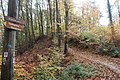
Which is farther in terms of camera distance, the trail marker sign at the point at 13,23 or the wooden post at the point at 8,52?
the wooden post at the point at 8,52

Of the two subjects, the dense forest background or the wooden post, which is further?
the dense forest background

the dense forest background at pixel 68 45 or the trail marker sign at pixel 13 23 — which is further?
the dense forest background at pixel 68 45

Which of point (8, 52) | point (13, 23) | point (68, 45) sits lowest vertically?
point (8, 52)

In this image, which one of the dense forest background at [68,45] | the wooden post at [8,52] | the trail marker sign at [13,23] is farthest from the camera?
the dense forest background at [68,45]

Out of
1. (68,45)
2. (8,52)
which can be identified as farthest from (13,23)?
(68,45)

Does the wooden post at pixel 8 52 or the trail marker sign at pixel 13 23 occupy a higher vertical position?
the trail marker sign at pixel 13 23

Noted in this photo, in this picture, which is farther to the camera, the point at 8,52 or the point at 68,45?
the point at 68,45

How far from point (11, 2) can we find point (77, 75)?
20.5 ft

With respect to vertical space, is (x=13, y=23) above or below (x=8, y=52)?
above

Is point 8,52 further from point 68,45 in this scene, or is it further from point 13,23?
point 68,45

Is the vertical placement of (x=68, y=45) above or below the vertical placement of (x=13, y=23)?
below

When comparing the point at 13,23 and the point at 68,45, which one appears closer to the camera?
the point at 13,23

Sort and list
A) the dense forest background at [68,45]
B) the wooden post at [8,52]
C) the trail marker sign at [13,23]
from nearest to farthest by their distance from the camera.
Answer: the trail marker sign at [13,23] → the wooden post at [8,52] → the dense forest background at [68,45]

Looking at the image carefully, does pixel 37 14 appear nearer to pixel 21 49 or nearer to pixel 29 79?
pixel 21 49
